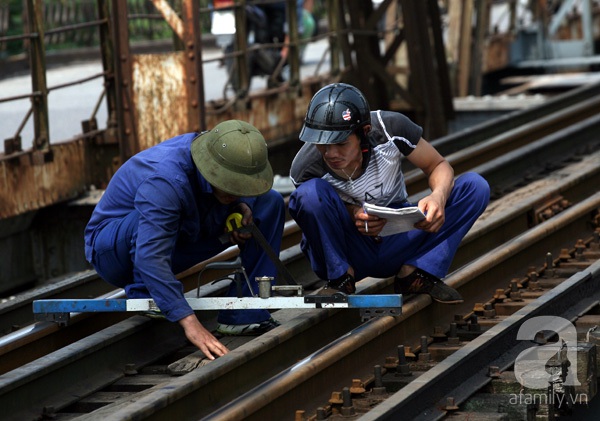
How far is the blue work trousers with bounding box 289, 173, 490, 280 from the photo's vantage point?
5.63 metres

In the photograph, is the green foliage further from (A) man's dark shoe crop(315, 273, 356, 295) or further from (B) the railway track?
(A) man's dark shoe crop(315, 273, 356, 295)

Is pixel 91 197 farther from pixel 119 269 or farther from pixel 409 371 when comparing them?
pixel 409 371

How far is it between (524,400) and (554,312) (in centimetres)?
112

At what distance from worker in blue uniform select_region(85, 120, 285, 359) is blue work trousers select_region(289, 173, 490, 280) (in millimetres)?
239

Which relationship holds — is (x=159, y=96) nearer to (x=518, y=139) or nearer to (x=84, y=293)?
(x=518, y=139)

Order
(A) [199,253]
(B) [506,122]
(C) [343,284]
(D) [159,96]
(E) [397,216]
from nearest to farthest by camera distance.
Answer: (E) [397,216] < (C) [343,284] < (A) [199,253] < (D) [159,96] < (B) [506,122]

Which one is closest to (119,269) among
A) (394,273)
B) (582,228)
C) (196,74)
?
(394,273)

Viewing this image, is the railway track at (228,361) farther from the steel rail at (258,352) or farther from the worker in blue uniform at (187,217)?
the worker in blue uniform at (187,217)

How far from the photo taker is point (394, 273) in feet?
19.7

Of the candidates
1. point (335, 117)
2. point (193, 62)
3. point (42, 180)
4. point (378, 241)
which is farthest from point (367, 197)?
point (193, 62)

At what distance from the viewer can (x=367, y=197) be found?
5.75 m

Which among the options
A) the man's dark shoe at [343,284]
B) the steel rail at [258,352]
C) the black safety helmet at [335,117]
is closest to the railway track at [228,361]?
the steel rail at [258,352]

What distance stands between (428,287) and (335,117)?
1068 millimetres

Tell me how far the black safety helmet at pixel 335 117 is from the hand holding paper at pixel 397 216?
34 centimetres
